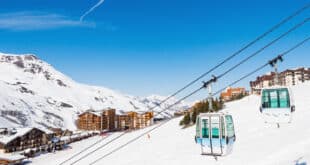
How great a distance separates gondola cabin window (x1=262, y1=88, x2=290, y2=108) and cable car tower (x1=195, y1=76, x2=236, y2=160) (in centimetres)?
496

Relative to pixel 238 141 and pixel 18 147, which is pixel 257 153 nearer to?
pixel 238 141

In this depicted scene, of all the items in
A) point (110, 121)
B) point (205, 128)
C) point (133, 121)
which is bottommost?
point (133, 121)

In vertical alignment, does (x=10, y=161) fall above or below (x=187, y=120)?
below

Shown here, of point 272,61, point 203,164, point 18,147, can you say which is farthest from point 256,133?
point 18,147

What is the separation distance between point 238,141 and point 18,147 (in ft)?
174

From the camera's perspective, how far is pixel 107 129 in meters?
122

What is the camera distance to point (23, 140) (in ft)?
229

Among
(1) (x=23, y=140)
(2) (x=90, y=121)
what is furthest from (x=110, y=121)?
(1) (x=23, y=140)

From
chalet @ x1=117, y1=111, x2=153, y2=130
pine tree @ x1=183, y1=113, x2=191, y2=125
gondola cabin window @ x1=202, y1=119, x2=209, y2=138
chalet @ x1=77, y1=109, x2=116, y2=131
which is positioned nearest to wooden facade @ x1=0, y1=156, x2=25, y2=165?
pine tree @ x1=183, y1=113, x2=191, y2=125

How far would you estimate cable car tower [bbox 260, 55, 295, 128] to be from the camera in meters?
15.1

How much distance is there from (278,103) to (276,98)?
11.0 inches

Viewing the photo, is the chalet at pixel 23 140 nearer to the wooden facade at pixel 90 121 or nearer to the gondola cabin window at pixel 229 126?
the wooden facade at pixel 90 121

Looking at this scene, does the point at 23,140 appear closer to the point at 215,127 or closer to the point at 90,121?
the point at 90,121

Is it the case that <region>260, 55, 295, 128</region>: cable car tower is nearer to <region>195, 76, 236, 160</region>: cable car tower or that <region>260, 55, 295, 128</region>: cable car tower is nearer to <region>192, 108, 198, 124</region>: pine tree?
<region>195, 76, 236, 160</region>: cable car tower
